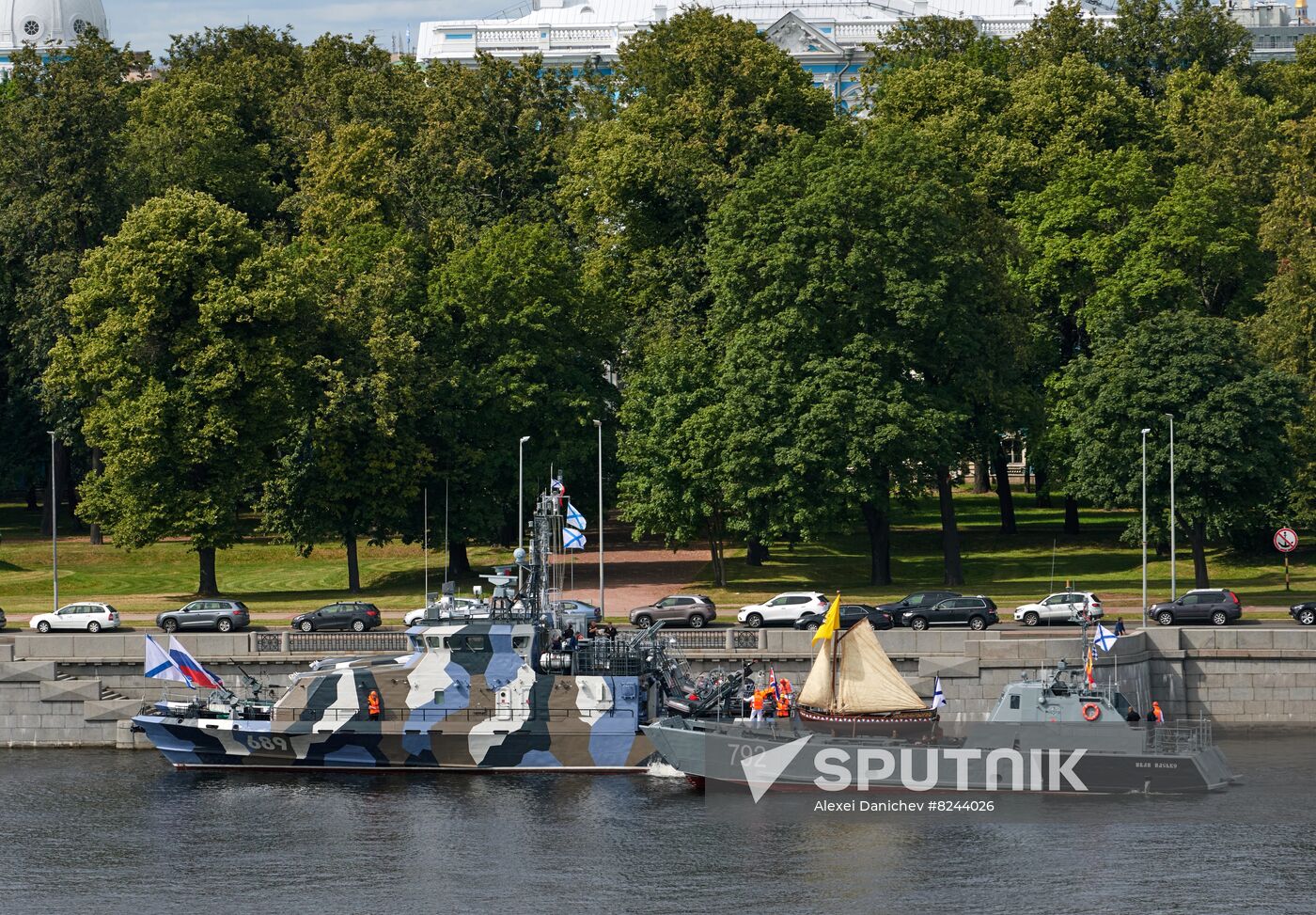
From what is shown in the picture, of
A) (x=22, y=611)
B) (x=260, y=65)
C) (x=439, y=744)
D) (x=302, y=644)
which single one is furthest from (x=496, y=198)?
(x=439, y=744)

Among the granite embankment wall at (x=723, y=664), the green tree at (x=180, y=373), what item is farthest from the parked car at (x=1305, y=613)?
the green tree at (x=180, y=373)

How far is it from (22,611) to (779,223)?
1449 inches

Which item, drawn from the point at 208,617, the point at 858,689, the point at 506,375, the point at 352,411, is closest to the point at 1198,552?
the point at 858,689

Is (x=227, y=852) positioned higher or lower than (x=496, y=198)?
lower

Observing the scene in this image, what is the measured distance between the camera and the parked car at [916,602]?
6950cm

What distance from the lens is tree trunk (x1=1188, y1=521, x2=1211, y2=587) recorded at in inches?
3039

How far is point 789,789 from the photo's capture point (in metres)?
51.8

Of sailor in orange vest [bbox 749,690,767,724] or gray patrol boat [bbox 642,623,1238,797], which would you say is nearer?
gray patrol boat [bbox 642,623,1238,797]

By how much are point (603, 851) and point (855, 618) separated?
22527 millimetres

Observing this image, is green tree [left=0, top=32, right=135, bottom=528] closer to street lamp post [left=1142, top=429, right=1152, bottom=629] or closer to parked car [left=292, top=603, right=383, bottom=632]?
parked car [left=292, top=603, right=383, bottom=632]

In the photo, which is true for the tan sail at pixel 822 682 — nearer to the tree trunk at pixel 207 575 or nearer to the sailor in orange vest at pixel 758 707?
the sailor in orange vest at pixel 758 707

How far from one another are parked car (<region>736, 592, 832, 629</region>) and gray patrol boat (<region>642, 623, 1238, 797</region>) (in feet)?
58.2

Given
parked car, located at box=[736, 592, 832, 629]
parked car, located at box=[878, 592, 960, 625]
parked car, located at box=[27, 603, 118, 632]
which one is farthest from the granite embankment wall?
parked car, located at box=[736, 592, 832, 629]

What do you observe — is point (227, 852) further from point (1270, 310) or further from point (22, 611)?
point (1270, 310)
